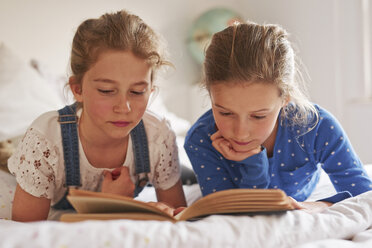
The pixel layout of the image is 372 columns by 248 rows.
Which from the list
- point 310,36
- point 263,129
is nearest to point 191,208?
point 263,129

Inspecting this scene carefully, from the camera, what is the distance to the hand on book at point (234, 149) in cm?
106

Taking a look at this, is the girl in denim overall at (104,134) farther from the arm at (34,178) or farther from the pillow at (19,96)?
the pillow at (19,96)

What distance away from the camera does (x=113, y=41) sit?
40.4 inches

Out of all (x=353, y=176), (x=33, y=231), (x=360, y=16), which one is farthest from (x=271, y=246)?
(x=360, y=16)

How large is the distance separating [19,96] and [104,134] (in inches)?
33.3

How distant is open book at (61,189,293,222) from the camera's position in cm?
69

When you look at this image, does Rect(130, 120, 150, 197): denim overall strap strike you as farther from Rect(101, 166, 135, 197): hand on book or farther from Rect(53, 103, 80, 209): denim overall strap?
Rect(53, 103, 80, 209): denim overall strap

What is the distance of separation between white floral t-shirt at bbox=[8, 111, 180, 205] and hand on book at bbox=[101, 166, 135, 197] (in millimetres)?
51

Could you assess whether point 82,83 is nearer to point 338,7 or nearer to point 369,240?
point 369,240

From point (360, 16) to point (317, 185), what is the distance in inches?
57.6

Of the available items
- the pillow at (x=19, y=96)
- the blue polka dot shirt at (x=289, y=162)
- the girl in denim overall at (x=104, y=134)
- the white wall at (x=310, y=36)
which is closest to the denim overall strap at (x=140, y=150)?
the girl in denim overall at (x=104, y=134)

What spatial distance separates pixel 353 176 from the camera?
107 cm

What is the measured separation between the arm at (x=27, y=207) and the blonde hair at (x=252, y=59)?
0.52 metres

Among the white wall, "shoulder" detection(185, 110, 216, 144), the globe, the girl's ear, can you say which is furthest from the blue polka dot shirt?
the globe
